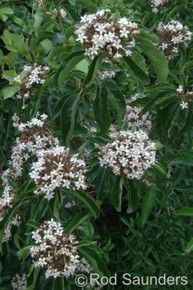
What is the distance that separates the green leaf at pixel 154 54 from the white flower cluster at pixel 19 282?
2.97 ft

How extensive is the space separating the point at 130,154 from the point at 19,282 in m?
0.73

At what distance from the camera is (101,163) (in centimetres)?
155

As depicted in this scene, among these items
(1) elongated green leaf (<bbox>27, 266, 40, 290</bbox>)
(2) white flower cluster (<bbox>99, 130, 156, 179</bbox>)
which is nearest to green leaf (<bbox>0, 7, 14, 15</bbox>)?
(2) white flower cluster (<bbox>99, 130, 156, 179</bbox>)

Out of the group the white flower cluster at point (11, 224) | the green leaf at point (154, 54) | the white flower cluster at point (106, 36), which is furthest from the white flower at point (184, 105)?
the white flower cluster at point (11, 224)

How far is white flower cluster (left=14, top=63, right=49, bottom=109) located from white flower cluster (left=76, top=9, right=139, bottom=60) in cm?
34

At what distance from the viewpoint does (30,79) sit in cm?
169

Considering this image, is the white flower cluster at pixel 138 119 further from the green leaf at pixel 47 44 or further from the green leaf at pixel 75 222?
the green leaf at pixel 75 222

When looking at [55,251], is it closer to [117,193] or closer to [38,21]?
[117,193]

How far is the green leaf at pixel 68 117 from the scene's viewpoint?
1.48 meters

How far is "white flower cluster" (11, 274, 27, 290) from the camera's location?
1911 millimetres

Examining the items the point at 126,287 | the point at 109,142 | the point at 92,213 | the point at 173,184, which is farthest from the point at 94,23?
the point at 126,287

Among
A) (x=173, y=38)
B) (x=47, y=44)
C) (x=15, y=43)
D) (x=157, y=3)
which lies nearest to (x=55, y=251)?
(x=47, y=44)

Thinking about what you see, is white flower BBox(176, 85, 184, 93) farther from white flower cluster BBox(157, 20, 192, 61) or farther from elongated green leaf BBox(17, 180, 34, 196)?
elongated green leaf BBox(17, 180, 34, 196)

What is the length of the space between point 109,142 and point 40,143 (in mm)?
196
